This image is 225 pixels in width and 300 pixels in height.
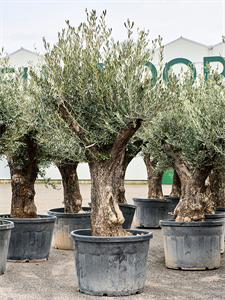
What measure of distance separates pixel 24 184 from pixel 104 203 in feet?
9.39

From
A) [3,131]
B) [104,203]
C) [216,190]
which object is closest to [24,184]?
[3,131]

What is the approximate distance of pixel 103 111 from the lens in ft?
17.6

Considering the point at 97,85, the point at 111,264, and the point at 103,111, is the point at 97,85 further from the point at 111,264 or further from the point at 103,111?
the point at 111,264

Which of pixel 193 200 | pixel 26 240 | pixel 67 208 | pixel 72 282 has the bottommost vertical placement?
pixel 72 282

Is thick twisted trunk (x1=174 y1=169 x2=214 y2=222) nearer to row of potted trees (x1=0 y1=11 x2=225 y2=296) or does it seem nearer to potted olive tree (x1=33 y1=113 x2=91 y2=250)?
row of potted trees (x1=0 y1=11 x2=225 y2=296)

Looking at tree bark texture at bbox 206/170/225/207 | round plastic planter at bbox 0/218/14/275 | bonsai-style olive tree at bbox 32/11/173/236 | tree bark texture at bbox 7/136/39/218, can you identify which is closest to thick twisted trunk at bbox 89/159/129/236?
bonsai-style olive tree at bbox 32/11/173/236

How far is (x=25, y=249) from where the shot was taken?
23.9 feet

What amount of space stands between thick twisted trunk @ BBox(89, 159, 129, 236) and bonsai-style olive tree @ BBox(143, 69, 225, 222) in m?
1.61

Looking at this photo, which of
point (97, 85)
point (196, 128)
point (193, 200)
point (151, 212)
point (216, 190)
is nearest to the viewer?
point (97, 85)

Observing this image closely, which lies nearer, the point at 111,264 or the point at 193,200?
the point at 111,264

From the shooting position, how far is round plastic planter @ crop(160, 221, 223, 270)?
695 centimetres

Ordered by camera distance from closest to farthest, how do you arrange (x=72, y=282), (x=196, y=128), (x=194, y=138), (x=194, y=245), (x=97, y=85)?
1. (x=97, y=85)
2. (x=72, y=282)
3. (x=196, y=128)
4. (x=194, y=245)
5. (x=194, y=138)

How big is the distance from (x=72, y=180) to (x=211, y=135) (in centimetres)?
414

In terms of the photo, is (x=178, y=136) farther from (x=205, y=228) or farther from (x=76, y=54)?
(x=76, y=54)
